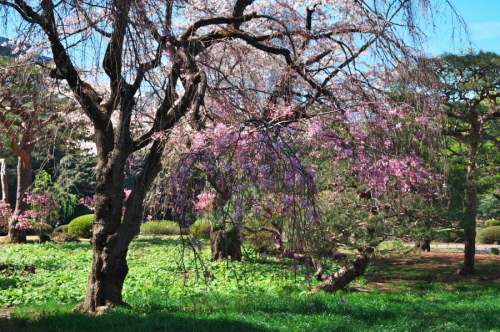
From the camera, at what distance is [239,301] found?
691cm

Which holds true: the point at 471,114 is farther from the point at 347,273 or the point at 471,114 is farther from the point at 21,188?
the point at 21,188

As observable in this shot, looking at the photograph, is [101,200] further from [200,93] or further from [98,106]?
[200,93]

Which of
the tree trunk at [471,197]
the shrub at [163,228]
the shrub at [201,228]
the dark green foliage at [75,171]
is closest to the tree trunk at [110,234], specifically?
the shrub at [201,228]

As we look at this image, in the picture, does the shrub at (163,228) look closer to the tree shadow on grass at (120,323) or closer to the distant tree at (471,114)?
the distant tree at (471,114)

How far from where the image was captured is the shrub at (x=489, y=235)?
23.3 meters

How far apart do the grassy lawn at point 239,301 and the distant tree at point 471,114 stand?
199 cm

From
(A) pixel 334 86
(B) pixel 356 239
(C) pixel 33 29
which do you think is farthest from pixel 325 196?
(C) pixel 33 29

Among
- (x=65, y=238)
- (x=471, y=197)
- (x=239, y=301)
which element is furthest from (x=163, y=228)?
(x=239, y=301)

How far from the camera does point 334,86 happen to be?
6199mm

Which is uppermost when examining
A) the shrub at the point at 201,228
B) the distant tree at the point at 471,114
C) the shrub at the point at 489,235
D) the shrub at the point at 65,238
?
the distant tree at the point at 471,114

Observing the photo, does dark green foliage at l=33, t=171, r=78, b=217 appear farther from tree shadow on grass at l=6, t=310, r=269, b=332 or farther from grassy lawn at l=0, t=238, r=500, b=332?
tree shadow on grass at l=6, t=310, r=269, b=332

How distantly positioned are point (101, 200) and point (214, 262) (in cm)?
667

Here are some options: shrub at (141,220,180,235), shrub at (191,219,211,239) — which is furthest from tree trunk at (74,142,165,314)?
shrub at (141,220,180,235)

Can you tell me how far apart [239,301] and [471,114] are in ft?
27.4
